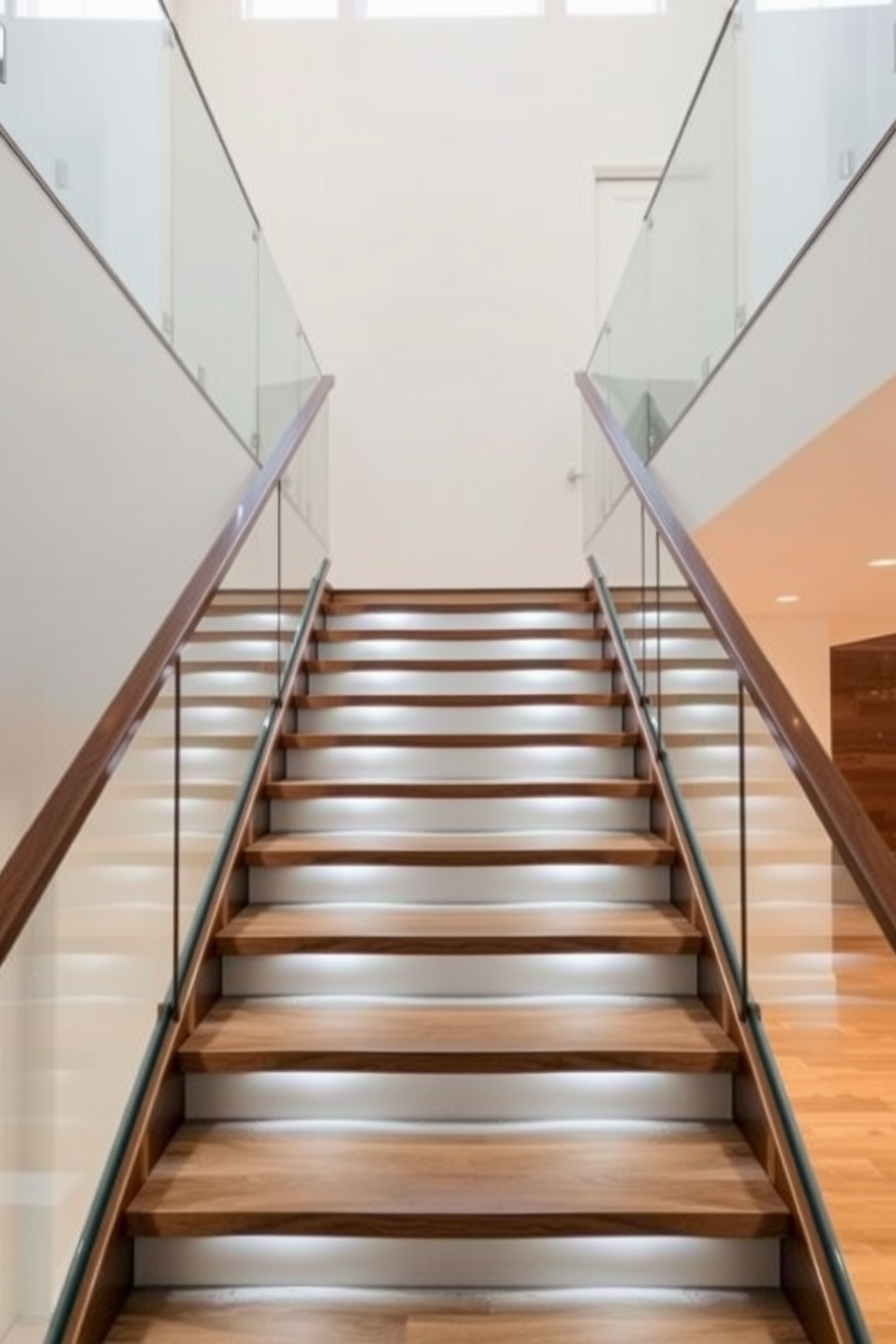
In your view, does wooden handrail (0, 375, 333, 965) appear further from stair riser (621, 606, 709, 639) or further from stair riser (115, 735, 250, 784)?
stair riser (621, 606, 709, 639)

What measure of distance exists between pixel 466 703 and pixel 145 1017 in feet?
6.50

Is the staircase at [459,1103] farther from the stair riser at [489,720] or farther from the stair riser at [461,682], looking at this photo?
the stair riser at [461,682]

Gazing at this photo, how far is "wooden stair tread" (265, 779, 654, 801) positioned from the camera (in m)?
3.49

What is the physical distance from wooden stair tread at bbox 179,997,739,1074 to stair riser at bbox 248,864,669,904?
0.44m

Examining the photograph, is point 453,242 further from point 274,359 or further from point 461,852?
point 461,852

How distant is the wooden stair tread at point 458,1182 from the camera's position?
2057mm

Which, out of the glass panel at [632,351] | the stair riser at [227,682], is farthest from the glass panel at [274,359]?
the glass panel at [632,351]

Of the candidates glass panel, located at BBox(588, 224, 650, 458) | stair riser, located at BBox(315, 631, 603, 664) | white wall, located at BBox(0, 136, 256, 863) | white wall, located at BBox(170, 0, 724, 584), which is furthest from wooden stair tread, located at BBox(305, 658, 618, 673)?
white wall, located at BBox(170, 0, 724, 584)

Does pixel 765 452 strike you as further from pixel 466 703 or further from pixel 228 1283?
pixel 228 1283

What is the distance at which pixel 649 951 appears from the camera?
9.14 ft

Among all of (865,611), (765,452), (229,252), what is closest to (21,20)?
(229,252)

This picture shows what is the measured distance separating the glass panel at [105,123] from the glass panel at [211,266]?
127 millimetres

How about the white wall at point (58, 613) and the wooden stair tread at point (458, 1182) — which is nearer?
the white wall at point (58, 613)

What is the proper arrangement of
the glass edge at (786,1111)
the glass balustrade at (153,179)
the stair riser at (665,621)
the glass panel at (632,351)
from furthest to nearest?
the glass panel at (632,351) → the stair riser at (665,621) → the glass balustrade at (153,179) → the glass edge at (786,1111)
